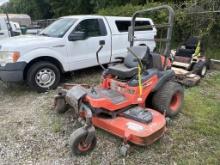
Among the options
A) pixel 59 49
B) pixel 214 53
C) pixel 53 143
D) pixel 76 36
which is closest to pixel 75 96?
pixel 53 143

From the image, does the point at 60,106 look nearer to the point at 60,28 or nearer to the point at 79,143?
the point at 79,143

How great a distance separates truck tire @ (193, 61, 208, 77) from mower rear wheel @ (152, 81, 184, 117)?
8.23 ft

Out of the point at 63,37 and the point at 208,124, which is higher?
the point at 63,37

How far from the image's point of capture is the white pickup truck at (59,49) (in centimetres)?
582

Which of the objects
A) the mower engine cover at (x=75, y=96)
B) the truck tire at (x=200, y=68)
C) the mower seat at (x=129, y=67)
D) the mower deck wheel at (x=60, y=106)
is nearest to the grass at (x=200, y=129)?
the truck tire at (x=200, y=68)

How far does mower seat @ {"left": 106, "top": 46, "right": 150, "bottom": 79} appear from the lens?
4.27 m

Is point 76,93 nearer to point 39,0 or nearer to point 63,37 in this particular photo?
point 63,37

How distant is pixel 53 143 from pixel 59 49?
2963 mm

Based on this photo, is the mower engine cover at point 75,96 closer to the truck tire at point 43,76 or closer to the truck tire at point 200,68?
the truck tire at point 43,76

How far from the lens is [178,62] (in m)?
7.51

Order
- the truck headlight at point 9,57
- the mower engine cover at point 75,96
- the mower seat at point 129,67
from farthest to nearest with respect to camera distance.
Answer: the truck headlight at point 9,57 < the mower seat at point 129,67 < the mower engine cover at point 75,96

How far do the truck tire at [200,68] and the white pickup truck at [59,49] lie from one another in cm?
204

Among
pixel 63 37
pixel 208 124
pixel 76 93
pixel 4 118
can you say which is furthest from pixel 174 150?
pixel 63 37

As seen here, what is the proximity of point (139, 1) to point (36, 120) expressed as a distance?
15693mm
